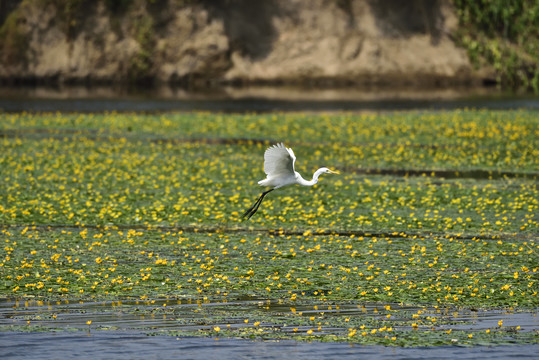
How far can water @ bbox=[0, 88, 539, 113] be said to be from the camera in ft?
180

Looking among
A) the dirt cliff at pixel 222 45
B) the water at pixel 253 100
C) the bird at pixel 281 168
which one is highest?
the dirt cliff at pixel 222 45

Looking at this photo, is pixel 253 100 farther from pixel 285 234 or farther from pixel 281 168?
pixel 281 168

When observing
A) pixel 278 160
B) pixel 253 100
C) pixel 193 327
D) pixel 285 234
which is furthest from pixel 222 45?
pixel 193 327

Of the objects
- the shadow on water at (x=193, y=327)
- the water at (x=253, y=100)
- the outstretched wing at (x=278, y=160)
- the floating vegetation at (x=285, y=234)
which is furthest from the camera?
the water at (x=253, y=100)

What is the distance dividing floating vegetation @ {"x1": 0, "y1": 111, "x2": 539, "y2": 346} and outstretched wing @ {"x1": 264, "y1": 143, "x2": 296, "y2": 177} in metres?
1.45

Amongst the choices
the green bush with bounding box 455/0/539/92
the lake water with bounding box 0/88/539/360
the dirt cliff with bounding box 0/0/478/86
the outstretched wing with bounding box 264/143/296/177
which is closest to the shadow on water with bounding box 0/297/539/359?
the lake water with bounding box 0/88/539/360

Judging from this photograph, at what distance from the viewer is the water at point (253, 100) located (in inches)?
2157

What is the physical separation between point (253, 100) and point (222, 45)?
53.3ft

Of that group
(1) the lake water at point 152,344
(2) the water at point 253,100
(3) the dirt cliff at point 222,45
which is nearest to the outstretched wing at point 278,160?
(1) the lake water at point 152,344

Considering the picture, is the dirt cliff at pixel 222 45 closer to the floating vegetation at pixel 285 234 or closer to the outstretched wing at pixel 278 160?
the floating vegetation at pixel 285 234

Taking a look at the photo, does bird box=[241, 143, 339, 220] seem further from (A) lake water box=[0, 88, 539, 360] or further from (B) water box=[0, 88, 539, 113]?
(B) water box=[0, 88, 539, 113]

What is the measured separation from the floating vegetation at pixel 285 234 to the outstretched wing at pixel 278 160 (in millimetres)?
1454

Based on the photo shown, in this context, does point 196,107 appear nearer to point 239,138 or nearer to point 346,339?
point 239,138

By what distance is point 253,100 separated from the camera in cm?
6128
